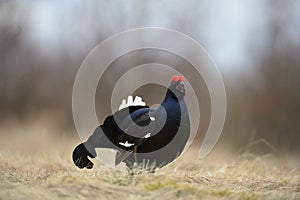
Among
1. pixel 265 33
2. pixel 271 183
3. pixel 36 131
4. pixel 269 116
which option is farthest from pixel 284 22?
pixel 271 183

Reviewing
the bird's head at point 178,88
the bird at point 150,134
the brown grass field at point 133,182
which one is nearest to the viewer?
the brown grass field at point 133,182

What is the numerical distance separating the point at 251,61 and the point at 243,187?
895cm

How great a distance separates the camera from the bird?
4070 millimetres

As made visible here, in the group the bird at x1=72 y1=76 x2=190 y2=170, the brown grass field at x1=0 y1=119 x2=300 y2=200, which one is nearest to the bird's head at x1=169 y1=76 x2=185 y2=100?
the bird at x1=72 y1=76 x2=190 y2=170

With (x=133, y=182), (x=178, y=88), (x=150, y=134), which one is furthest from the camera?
(x=178, y=88)

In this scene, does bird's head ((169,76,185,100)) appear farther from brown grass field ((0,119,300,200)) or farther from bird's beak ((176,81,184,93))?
brown grass field ((0,119,300,200))

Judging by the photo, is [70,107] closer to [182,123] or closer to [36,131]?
[36,131]

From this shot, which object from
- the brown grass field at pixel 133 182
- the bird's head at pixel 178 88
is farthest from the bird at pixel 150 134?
the brown grass field at pixel 133 182

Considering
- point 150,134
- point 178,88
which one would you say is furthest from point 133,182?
point 178,88

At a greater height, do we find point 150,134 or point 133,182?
point 150,134

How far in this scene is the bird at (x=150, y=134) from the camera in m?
4.07

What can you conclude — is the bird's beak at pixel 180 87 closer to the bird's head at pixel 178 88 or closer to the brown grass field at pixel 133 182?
the bird's head at pixel 178 88

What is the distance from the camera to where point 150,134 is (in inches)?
160

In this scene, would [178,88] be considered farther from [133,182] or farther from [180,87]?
[133,182]
